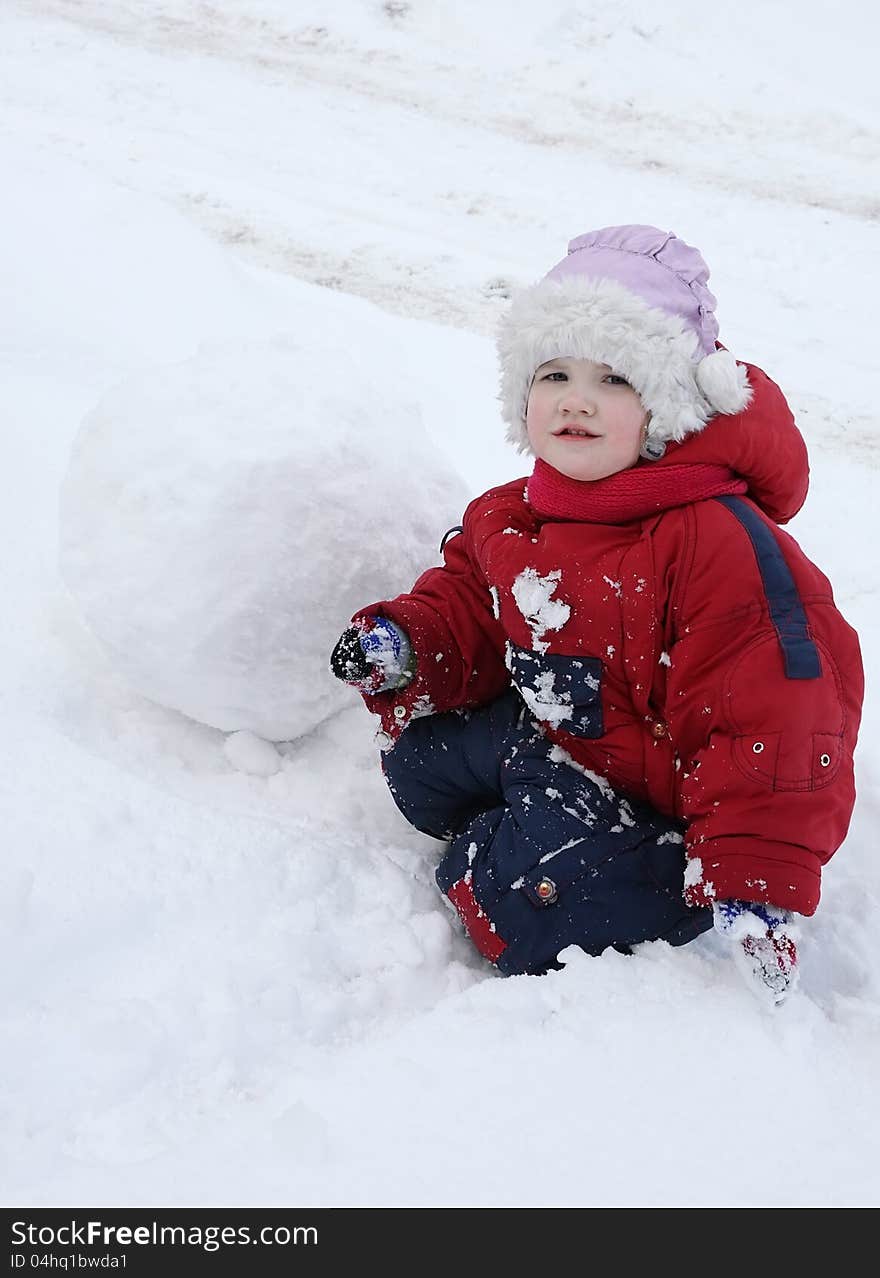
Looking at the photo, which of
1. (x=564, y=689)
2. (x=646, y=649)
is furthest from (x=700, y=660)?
(x=564, y=689)

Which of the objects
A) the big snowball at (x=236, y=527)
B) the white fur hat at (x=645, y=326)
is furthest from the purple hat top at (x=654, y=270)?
the big snowball at (x=236, y=527)

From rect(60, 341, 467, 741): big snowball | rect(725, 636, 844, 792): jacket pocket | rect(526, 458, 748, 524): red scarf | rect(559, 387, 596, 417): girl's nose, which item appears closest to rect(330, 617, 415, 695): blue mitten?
rect(60, 341, 467, 741): big snowball

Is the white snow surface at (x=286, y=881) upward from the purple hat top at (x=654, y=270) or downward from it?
downward

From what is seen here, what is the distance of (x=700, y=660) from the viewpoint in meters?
1.67

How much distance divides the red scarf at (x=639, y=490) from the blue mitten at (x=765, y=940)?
656 mm

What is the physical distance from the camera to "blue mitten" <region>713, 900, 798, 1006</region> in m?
1.57

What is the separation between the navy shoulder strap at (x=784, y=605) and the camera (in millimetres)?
1586

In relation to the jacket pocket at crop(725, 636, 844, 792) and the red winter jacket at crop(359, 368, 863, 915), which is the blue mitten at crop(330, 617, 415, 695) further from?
the jacket pocket at crop(725, 636, 844, 792)

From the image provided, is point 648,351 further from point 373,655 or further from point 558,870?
point 558,870

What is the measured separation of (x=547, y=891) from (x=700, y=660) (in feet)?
1.56

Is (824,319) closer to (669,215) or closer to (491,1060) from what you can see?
(669,215)

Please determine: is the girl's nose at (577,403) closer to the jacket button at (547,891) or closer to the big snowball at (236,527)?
the big snowball at (236,527)
